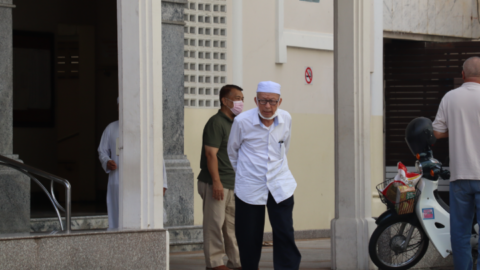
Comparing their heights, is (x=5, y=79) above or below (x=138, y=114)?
above

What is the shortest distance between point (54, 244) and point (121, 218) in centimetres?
59

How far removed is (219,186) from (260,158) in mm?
1198

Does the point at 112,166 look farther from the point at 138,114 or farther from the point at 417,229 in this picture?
the point at 417,229

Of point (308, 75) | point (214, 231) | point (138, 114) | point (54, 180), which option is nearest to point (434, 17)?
point (308, 75)

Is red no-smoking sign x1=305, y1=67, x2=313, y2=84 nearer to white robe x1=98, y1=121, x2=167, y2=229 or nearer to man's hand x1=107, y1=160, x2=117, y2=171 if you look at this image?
white robe x1=98, y1=121, x2=167, y2=229

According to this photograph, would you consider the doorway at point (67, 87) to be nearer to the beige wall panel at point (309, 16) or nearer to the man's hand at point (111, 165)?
the beige wall panel at point (309, 16)

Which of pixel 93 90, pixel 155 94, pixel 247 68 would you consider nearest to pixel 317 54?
pixel 247 68

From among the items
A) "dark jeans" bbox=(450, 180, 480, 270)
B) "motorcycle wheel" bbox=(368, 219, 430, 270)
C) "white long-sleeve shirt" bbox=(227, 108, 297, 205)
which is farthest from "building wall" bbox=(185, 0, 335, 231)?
"dark jeans" bbox=(450, 180, 480, 270)

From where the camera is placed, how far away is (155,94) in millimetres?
6117

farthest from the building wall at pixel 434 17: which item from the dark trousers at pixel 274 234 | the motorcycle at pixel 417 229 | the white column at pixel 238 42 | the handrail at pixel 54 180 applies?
the handrail at pixel 54 180

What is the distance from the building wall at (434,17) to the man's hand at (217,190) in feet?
20.0

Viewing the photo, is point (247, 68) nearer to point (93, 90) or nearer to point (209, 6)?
point (209, 6)

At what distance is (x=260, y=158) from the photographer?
6047mm

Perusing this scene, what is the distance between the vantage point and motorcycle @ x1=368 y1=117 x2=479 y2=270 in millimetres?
6996
